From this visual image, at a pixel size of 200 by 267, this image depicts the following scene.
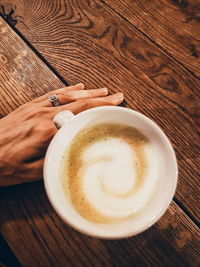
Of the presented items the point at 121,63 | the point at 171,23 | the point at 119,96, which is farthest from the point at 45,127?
the point at 171,23

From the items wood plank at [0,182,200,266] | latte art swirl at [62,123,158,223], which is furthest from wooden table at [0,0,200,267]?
latte art swirl at [62,123,158,223]

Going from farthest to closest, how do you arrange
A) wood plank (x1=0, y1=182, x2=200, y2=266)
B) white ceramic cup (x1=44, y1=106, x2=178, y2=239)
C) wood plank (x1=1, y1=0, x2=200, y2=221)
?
wood plank (x1=1, y1=0, x2=200, y2=221) < wood plank (x1=0, y1=182, x2=200, y2=266) < white ceramic cup (x1=44, y1=106, x2=178, y2=239)

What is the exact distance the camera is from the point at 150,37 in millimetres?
978

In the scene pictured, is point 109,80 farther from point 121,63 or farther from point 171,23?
point 171,23

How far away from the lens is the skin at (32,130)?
0.74 meters

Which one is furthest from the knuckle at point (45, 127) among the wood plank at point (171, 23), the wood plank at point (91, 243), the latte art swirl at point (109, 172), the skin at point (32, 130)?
the wood plank at point (171, 23)

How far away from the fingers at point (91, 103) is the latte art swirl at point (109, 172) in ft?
0.49

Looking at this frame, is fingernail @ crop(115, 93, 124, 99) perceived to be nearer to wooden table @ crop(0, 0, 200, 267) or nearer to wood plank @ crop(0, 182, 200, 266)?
wooden table @ crop(0, 0, 200, 267)

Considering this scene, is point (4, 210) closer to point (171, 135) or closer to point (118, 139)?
point (118, 139)

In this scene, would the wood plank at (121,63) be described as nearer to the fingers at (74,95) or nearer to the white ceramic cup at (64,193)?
the fingers at (74,95)

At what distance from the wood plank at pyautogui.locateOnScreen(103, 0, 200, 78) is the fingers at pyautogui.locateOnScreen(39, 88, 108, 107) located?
0.33 metres

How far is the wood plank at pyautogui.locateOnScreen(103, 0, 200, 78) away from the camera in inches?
37.1

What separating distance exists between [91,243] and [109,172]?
0.73 ft

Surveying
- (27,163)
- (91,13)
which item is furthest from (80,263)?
(91,13)
